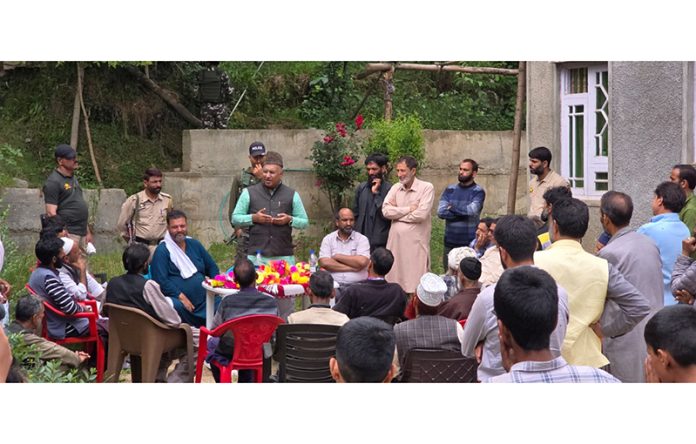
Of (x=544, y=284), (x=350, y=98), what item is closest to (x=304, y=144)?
(x=350, y=98)

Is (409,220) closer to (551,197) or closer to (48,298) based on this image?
(551,197)

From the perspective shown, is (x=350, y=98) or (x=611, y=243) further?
(x=350, y=98)

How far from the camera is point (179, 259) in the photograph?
8.69 m

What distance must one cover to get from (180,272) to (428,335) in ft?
10.6

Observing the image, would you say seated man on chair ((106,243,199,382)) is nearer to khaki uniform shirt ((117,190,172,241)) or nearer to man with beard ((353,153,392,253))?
khaki uniform shirt ((117,190,172,241))

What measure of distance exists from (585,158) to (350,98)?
5728 mm

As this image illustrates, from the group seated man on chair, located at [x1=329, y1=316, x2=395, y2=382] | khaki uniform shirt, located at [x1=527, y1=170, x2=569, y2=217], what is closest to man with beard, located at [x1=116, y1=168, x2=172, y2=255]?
khaki uniform shirt, located at [x1=527, y1=170, x2=569, y2=217]

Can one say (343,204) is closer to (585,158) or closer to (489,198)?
(489,198)

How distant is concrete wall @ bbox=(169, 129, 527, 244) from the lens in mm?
14328

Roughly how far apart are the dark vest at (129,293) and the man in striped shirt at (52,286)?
0.41 meters

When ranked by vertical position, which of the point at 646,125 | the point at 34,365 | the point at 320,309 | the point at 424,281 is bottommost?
the point at 34,365

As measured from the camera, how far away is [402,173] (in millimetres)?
10062

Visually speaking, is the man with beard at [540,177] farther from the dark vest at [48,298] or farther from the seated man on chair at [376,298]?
the dark vest at [48,298]

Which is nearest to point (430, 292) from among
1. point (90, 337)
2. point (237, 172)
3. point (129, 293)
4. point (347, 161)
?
point (129, 293)
